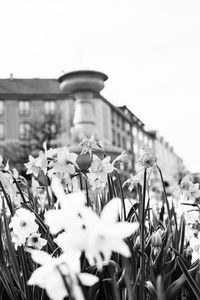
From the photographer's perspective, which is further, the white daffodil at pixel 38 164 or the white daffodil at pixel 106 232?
the white daffodil at pixel 38 164

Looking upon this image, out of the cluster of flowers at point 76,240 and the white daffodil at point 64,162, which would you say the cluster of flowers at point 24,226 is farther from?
the cluster of flowers at point 76,240

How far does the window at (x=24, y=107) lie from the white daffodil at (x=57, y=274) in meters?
41.1

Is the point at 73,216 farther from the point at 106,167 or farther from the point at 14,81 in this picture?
the point at 14,81

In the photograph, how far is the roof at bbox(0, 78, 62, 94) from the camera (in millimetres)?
42125

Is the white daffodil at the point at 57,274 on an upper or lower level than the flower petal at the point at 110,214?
lower

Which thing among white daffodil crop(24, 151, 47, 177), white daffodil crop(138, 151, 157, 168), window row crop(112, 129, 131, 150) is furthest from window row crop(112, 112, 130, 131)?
white daffodil crop(138, 151, 157, 168)

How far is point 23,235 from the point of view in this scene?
4.37ft

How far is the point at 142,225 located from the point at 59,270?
0.65 meters

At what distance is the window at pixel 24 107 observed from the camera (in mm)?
41122

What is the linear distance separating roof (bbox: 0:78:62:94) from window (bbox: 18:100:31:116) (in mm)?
1002

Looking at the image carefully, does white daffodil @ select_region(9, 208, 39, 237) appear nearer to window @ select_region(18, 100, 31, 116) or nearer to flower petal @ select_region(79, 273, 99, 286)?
flower petal @ select_region(79, 273, 99, 286)

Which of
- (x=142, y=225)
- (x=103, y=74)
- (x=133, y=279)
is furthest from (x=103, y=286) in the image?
(x=103, y=74)

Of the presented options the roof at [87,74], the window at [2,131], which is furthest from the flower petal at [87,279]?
the window at [2,131]

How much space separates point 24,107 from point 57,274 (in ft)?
137
